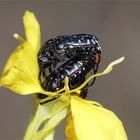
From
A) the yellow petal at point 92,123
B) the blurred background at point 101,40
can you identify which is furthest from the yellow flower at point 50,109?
the blurred background at point 101,40

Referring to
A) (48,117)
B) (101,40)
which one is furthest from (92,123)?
(101,40)

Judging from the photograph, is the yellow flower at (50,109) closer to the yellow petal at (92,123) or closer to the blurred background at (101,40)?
the yellow petal at (92,123)

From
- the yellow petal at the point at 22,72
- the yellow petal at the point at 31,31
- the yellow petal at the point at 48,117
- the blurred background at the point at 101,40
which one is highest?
the yellow petal at the point at 31,31

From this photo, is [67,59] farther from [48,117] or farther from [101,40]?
[101,40]

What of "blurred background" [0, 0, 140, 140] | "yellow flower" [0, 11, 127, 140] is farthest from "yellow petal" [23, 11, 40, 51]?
"blurred background" [0, 0, 140, 140]

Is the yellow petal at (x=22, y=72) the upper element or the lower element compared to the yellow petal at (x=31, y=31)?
lower

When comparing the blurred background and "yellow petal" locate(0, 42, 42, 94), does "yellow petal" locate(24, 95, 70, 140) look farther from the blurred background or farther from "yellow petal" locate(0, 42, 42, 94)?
the blurred background
